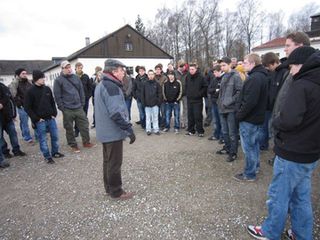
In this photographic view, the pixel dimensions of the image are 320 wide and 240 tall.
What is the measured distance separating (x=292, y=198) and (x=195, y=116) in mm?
4580

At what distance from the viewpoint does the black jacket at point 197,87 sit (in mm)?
6766

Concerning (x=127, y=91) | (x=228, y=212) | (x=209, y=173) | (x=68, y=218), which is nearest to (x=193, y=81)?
(x=127, y=91)

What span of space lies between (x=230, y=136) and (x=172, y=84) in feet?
9.76

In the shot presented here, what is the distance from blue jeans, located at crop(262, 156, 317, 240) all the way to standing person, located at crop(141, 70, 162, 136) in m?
5.09

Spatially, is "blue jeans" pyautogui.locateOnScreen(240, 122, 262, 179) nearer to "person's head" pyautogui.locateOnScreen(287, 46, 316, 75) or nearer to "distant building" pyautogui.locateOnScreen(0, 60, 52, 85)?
"person's head" pyautogui.locateOnScreen(287, 46, 316, 75)

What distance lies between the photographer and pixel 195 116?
275 inches

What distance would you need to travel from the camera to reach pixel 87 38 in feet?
146

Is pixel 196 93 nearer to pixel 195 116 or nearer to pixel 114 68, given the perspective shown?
pixel 195 116

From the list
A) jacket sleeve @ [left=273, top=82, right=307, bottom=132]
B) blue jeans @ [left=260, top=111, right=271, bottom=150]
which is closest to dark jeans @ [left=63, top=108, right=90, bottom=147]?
blue jeans @ [left=260, top=111, right=271, bottom=150]

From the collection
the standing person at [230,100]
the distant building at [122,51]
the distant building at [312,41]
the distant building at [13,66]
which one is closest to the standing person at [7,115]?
the standing person at [230,100]

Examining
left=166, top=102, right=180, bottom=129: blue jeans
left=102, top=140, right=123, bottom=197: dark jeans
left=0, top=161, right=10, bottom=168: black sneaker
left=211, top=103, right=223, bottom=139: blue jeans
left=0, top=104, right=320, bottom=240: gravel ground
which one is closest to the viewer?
left=0, top=104, right=320, bottom=240: gravel ground

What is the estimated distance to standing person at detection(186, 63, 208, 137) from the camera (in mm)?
6766

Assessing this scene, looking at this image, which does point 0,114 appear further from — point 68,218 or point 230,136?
point 230,136

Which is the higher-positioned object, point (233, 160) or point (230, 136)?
point (230, 136)
